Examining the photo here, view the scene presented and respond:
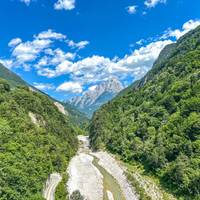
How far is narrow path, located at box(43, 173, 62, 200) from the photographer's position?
68.1m

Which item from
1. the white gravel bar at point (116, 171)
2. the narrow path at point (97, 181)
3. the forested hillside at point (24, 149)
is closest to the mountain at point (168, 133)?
the white gravel bar at point (116, 171)

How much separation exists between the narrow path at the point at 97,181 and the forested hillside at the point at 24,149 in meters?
5.66

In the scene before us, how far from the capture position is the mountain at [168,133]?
72.0 meters

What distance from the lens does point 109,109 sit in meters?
180

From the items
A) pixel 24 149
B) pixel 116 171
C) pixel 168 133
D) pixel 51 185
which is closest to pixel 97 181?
pixel 51 185

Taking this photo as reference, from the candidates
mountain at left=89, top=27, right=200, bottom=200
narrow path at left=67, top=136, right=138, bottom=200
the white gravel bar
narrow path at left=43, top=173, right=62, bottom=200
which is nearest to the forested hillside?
narrow path at left=43, top=173, right=62, bottom=200

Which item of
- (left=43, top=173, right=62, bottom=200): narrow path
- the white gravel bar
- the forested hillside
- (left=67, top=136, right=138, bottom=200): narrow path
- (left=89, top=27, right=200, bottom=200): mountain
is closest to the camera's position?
the forested hillside

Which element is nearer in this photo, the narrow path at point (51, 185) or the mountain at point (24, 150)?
the mountain at point (24, 150)

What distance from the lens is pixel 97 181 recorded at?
81.9 metres

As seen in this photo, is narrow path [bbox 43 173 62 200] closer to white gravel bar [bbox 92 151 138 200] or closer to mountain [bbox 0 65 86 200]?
mountain [bbox 0 65 86 200]

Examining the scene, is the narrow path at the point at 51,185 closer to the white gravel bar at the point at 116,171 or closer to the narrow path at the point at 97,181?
the narrow path at the point at 97,181

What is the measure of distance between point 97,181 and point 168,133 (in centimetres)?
2586

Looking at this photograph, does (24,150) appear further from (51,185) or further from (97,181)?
(97,181)

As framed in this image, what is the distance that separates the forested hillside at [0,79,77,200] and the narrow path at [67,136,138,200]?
566 cm
